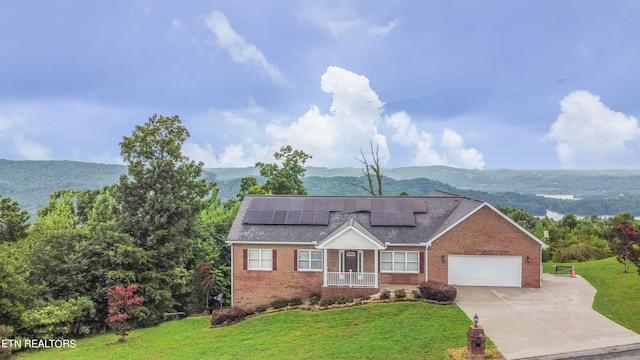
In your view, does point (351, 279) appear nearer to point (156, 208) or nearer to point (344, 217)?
point (344, 217)

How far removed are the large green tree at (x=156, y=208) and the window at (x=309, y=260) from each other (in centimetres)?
766

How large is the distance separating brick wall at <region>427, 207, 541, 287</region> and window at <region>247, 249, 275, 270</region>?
911 cm

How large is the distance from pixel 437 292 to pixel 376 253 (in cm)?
451

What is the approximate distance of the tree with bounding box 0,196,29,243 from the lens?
32.0 m

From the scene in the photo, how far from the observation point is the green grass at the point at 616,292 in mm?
16109

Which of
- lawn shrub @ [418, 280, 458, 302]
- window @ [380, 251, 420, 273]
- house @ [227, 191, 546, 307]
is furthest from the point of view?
window @ [380, 251, 420, 273]

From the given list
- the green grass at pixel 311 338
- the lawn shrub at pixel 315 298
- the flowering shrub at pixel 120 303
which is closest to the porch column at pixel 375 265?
the green grass at pixel 311 338

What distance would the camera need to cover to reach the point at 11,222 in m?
32.1

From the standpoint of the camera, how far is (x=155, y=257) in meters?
24.8

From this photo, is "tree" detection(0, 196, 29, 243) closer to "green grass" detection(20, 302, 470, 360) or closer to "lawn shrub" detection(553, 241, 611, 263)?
"green grass" detection(20, 302, 470, 360)

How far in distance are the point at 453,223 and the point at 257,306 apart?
472 inches

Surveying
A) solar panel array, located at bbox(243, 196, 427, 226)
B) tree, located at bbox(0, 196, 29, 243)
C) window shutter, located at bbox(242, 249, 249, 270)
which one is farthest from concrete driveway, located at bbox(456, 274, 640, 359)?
tree, located at bbox(0, 196, 29, 243)

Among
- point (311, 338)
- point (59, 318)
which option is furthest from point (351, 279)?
point (59, 318)

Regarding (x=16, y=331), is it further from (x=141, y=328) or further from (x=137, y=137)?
(x=137, y=137)
